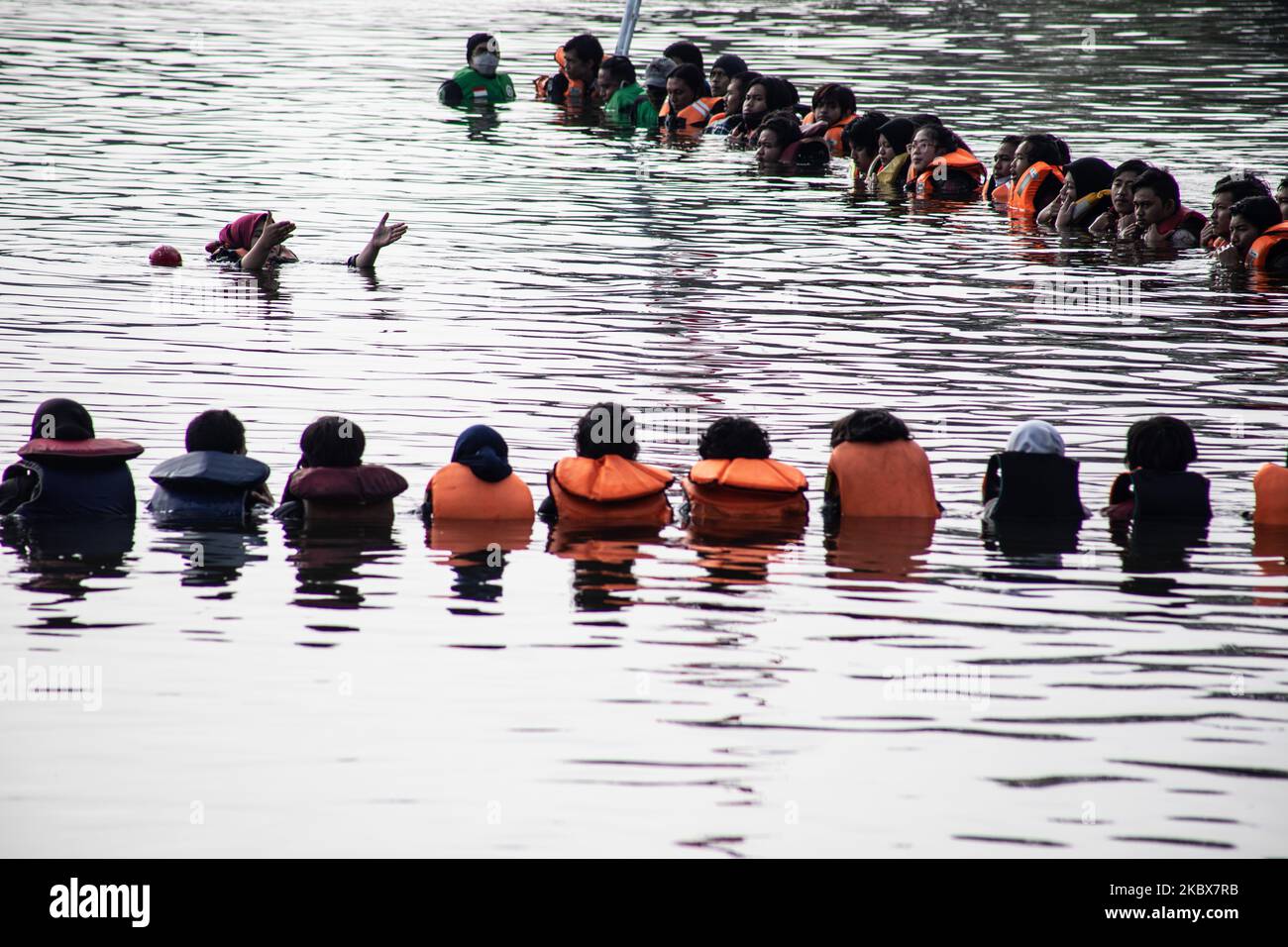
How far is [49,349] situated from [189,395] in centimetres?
173

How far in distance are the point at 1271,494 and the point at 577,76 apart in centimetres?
2135

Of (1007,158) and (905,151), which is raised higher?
(905,151)

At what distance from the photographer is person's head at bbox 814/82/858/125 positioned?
24453 mm

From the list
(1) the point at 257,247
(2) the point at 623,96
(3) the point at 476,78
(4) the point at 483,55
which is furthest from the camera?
(3) the point at 476,78

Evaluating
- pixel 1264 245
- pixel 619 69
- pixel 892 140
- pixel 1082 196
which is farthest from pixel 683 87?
pixel 1264 245

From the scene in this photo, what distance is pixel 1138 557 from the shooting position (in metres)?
9.19

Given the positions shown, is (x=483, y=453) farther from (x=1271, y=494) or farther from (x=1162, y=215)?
(x=1162, y=215)

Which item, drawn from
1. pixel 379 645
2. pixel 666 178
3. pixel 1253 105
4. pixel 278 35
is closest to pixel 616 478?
pixel 379 645

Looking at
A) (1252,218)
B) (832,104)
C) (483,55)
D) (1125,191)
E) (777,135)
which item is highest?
(483,55)

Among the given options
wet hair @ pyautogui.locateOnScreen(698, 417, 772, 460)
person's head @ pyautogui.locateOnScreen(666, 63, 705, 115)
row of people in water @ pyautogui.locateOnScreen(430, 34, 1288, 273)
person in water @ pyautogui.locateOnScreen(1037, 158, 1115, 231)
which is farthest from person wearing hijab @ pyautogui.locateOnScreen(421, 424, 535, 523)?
person's head @ pyautogui.locateOnScreen(666, 63, 705, 115)

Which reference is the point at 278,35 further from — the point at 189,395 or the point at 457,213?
the point at 189,395

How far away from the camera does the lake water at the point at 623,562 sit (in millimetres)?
6434

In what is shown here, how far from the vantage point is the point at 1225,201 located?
689 inches

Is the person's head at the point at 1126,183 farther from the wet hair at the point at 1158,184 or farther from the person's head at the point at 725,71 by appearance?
the person's head at the point at 725,71
